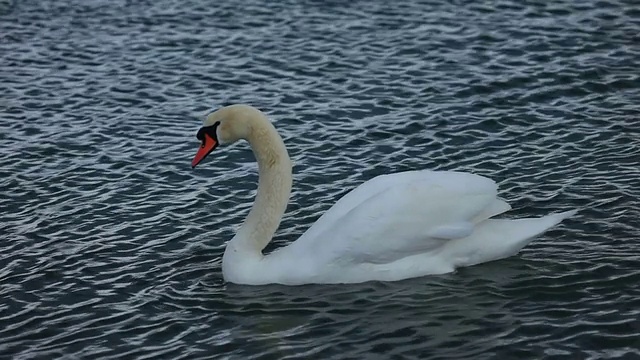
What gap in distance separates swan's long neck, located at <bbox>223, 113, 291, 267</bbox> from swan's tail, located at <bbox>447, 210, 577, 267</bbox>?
1492 millimetres

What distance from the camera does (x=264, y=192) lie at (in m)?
10.3

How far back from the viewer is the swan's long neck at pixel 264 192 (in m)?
10.1

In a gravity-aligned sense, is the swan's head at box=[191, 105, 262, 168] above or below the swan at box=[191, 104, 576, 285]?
above

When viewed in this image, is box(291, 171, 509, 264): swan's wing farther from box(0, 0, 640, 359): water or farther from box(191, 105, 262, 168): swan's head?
box(191, 105, 262, 168): swan's head

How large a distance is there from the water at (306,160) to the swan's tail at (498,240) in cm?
14

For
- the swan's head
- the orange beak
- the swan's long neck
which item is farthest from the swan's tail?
the orange beak

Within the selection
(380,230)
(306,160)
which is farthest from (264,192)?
(306,160)

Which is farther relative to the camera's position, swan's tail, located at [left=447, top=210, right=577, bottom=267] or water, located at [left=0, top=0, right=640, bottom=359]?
swan's tail, located at [left=447, top=210, right=577, bottom=267]

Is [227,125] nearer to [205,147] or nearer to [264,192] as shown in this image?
[205,147]

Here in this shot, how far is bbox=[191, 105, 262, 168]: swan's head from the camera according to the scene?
1007 cm

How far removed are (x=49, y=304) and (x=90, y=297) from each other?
327 mm

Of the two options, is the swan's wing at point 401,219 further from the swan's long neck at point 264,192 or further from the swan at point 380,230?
the swan's long neck at point 264,192

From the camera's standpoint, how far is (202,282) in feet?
Result: 33.0

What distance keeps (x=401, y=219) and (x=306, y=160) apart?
3496 mm
